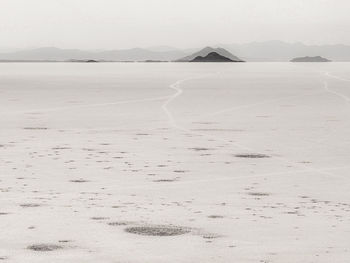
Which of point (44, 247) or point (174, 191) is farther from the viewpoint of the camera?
point (174, 191)

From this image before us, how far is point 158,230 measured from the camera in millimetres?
9414

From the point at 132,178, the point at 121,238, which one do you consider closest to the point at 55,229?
the point at 121,238

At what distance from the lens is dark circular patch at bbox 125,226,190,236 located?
9258mm

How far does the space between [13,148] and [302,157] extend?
20.6 feet

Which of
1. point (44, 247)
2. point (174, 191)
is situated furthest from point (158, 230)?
point (174, 191)

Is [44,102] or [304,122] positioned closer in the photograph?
[304,122]

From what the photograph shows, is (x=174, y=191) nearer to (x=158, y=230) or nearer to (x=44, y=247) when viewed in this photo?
(x=158, y=230)

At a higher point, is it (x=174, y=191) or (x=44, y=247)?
(x=44, y=247)

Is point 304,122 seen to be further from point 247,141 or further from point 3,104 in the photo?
point 3,104

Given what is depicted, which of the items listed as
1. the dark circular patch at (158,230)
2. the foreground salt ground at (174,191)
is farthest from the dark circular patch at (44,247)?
the dark circular patch at (158,230)

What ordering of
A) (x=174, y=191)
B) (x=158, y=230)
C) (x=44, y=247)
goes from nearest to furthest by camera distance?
(x=44, y=247) < (x=158, y=230) < (x=174, y=191)

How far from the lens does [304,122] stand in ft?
84.5

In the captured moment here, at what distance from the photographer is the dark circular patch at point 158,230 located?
926 cm

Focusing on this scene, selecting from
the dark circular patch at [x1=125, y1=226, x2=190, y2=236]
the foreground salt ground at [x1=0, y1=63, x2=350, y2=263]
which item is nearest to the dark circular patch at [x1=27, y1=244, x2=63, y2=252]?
the foreground salt ground at [x1=0, y1=63, x2=350, y2=263]
